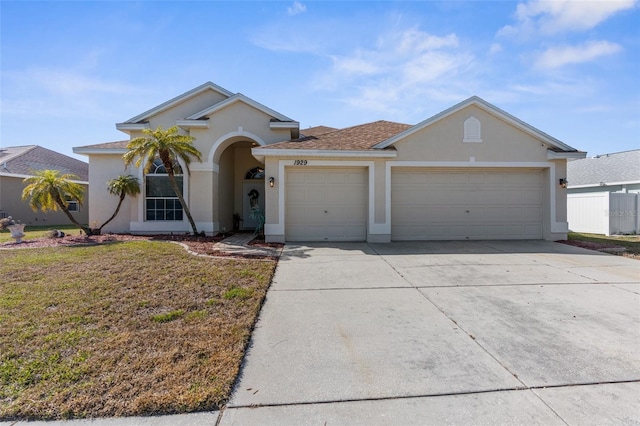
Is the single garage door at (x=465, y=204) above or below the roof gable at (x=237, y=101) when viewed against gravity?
below

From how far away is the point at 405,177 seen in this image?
11.8 metres

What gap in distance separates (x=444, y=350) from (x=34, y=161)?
2839 centimetres

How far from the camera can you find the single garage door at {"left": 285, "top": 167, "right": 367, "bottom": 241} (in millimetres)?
11492

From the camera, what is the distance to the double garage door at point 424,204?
11516mm

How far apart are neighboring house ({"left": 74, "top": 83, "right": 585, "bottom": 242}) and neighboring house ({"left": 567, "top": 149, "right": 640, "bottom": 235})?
227 inches

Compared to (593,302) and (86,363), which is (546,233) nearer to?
(593,302)

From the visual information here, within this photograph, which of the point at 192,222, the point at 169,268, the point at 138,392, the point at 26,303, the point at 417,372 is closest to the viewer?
the point at 138,392

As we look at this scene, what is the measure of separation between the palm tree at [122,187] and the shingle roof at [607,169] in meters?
23.7

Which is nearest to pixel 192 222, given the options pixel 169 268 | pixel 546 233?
pixel 169 268

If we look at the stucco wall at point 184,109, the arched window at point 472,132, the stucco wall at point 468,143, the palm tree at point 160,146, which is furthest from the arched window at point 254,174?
the arched window at point 472,132

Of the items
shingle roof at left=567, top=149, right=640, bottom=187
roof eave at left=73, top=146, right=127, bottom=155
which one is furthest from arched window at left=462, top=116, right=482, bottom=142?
roof eave at left=73, top=146, right=127, bottom=155

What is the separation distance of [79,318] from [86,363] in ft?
4.64

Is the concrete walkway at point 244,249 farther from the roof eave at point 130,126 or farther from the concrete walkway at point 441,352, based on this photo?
the roof eave at point 130,126

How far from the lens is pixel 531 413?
2.65 metres
